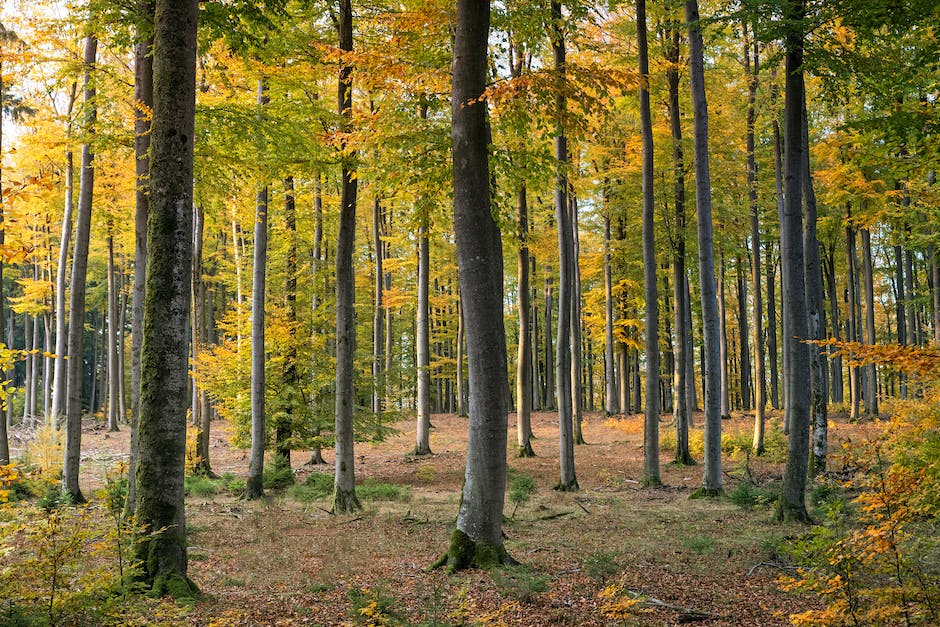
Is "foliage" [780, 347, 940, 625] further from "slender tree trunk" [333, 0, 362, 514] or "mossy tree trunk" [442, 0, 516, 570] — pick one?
"slender tree trunk" [333, 0, 362, 514]

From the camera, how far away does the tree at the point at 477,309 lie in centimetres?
698

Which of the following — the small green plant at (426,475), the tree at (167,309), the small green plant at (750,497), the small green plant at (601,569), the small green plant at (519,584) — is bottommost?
the small green plant at (426,475)

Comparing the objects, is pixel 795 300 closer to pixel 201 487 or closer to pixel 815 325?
pixel 815 325

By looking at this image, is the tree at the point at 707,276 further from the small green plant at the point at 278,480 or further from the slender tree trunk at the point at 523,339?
the small green plant at the point at 278,480

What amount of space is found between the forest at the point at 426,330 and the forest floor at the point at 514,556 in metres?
0.07

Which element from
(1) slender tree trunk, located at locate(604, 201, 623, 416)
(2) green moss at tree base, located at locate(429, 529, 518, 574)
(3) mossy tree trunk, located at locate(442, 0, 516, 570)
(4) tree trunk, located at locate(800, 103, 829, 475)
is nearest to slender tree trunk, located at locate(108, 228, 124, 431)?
(1) slender tree trunk, located at locate(604, 201, 623, 416)

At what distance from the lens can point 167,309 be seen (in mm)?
5668

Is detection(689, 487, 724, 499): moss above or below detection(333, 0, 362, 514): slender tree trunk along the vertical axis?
below

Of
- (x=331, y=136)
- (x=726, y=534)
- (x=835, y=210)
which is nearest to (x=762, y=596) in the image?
(x=726, y=534)

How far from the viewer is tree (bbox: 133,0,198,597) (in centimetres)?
554

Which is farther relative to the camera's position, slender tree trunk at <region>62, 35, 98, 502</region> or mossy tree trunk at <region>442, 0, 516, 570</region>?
slender tree trunk at <region>62, 35, 98, 502</region>

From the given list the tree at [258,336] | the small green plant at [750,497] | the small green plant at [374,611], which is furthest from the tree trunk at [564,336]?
the small green plant at [374,611]

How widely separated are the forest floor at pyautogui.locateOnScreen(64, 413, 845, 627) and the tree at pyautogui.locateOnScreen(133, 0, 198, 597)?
2.37ft

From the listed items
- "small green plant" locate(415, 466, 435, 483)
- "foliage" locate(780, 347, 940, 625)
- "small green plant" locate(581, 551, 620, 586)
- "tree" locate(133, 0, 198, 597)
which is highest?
"tree" locate(133, 0, 198, 597)
